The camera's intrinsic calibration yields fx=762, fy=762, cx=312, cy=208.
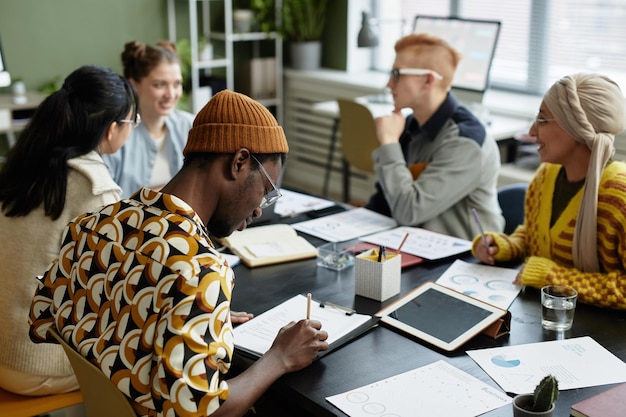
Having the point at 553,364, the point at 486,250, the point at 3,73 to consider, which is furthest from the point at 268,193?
Result: the point at 3,73

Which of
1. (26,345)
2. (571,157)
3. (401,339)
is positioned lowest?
(26,345)

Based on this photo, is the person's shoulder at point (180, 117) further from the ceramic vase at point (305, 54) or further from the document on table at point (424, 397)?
the ceramic vase at point (305, 54)

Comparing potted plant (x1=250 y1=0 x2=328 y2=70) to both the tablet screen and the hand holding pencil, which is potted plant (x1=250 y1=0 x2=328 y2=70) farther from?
the tablet screen

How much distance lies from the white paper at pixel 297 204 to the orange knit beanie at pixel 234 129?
117cm

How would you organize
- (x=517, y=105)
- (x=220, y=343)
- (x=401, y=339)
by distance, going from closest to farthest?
(x=220, y=343) → (x=401, y=339) → (x=517, y=105)

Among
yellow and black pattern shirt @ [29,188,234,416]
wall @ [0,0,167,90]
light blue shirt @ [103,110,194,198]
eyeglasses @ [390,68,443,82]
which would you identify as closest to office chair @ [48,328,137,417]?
yellow and black pattern shirt @ [29,188,234,416]

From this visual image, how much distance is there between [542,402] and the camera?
1323 mm

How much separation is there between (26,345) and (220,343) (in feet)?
3.08

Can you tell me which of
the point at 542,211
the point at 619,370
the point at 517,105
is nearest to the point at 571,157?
the point at 542,211

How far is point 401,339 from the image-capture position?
1.73 metres

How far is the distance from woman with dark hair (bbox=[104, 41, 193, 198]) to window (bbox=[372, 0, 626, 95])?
2030mm

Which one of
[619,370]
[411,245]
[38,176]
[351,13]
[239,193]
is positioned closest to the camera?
[239,193]

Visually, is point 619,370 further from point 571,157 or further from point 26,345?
point 26,345

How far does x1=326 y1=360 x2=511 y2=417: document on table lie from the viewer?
1429 mm
